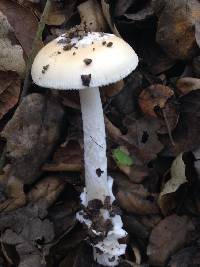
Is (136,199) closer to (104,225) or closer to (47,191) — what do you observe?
(104,225)

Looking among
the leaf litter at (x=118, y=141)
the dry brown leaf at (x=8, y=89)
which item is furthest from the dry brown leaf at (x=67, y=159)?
the dry brown leaf at (x=8, y=89)

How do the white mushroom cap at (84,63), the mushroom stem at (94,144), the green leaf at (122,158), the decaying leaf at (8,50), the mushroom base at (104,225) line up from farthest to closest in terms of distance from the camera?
the green leaf at (122,158) < the decaying leaf at (8,50) < the mushroom base at (104,225) < the mushroom stem at (94,144) < the white mushroom cap at (84,63)

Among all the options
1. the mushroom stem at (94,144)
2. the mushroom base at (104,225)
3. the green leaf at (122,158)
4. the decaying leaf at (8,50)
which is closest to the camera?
the mushroom stem at (94,144)

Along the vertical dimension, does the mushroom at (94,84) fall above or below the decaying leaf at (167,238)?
above

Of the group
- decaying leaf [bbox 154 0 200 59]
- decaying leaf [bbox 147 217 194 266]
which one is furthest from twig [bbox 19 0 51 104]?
decaying leaf [bbox 147 217 194 266]

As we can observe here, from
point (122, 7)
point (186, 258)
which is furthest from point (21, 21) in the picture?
point (186, 258)

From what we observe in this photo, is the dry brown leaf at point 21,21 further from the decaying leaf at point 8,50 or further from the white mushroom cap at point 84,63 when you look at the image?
the white mushroom cap at point 84,63
